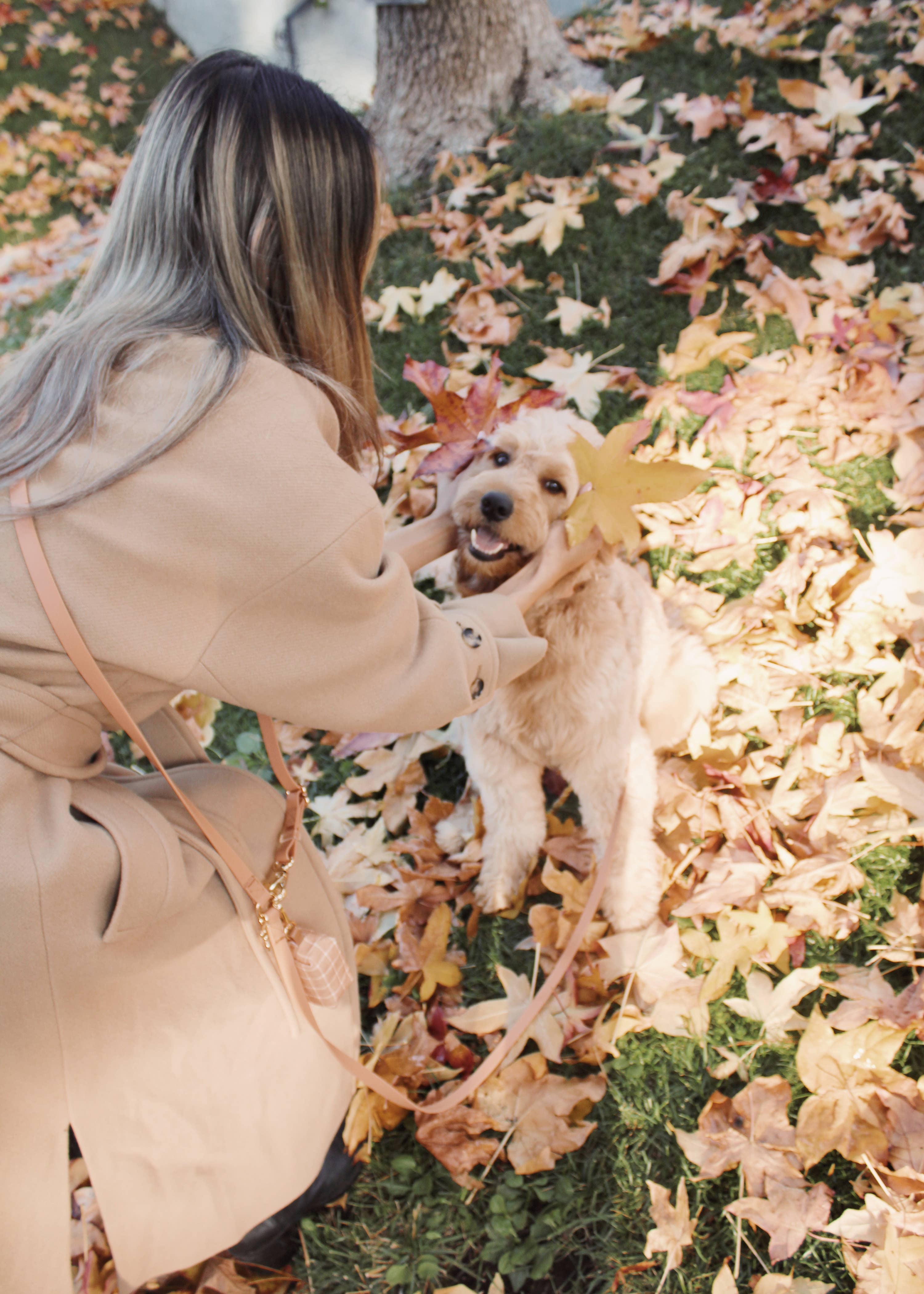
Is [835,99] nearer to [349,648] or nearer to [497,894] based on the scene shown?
[497,894]

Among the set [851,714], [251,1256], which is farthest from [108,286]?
[851,714]

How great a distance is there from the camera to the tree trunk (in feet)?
16.6

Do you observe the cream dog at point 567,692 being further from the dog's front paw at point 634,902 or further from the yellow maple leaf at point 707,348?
the yellow maple leaf at point 707,348

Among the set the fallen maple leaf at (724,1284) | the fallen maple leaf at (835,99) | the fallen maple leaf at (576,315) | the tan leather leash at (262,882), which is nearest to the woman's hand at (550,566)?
the tan leather leash at (262,882)

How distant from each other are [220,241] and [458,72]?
4508mm

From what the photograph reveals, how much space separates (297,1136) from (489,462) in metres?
1.83

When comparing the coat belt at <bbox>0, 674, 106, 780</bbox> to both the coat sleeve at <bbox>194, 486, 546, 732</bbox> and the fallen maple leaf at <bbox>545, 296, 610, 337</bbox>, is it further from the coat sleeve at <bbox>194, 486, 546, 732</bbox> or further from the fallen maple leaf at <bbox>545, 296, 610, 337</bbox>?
Result: the fallen maple leaf at <bbox>545, 296, 610, 337</bbox>

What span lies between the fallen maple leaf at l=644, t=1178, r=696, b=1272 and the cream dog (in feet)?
2.46

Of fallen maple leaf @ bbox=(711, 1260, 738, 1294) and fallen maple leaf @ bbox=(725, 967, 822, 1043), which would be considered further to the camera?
fallen maple leaf @ bbox=(725, 967, 822, 1043)

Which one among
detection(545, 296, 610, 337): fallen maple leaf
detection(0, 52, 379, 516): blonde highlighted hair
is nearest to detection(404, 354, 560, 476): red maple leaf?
detection(0, 52, 379, 516): blonde highlighted hair

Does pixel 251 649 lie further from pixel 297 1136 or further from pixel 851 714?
pixel 851 714

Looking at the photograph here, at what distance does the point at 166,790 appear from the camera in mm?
1737

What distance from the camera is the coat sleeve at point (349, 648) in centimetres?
142

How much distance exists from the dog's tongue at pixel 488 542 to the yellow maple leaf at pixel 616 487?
0.63 feet
